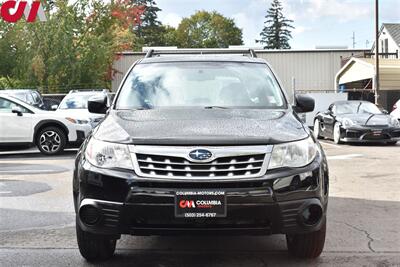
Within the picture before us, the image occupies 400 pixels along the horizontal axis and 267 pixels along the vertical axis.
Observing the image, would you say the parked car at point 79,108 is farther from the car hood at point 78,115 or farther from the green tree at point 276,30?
the green tree at point 276,30

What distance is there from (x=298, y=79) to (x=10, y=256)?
107 feet

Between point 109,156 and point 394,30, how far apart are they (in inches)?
1628

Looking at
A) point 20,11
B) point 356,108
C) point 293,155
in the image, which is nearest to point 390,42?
point 20,11

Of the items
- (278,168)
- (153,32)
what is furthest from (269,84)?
(153,32)

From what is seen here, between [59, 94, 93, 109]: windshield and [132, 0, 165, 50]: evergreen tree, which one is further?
[132, 0, 165, 50]: evergreen tree

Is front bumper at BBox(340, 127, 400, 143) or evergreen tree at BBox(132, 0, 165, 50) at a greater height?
evergreen tree at BBox(132, 0, 165, 50)

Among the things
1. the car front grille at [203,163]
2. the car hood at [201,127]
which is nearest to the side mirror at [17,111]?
the car hood at [201,127]

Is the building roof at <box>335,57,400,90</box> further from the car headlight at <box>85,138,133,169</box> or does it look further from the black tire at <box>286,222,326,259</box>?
the car headlight at <box>85,138,133,169</box>

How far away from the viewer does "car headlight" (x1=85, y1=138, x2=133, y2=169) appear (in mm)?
4113

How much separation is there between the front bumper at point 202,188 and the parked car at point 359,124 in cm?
1196

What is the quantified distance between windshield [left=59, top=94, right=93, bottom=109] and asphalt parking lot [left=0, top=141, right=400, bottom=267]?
21.5 feet

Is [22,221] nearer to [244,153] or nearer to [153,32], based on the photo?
[244,153]

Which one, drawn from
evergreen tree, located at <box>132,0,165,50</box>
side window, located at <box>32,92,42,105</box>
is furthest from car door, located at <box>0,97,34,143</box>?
evergreen tree, located at <box>132,0,165,50</box>

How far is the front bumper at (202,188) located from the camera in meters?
3.99
